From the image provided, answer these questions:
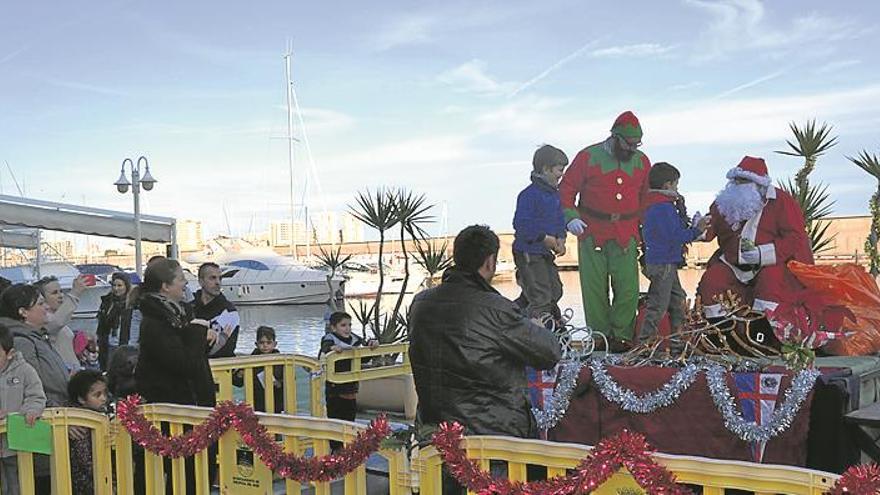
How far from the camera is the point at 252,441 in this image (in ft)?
11.4

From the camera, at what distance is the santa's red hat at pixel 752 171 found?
4.79m

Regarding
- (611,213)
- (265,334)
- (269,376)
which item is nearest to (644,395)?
(611,213)

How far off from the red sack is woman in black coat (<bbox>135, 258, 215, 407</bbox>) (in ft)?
10.0

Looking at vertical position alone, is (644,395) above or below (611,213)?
below

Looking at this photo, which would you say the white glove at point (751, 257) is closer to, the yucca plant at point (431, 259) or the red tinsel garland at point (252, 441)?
the red tinsel garland at point (252, 441)

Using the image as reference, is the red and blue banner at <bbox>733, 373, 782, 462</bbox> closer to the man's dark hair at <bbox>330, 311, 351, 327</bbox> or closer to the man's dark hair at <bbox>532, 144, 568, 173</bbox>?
the man's dark hair at <bbox>532, 144, 568, 173</bbox>

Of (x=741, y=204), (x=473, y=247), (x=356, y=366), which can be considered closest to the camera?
(x=473, y=247)

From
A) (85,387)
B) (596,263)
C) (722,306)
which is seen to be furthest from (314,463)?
(596,263)

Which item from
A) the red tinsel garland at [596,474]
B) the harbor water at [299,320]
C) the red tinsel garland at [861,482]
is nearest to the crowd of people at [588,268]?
the red tinsel garland at [596,474]

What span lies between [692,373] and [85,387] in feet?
9.86

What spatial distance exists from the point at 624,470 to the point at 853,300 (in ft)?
7.57

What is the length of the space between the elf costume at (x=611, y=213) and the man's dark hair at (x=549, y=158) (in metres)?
0.12

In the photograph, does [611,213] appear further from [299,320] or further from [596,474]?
[299,320]

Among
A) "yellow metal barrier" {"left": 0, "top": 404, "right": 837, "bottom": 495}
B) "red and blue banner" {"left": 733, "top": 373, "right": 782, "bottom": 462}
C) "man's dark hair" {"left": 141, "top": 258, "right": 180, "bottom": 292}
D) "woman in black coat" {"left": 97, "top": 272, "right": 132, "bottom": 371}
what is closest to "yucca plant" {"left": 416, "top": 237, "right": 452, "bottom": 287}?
"woman in black coat" {"left": 97, "top": 272, "right": 132, "bottom": 371}
